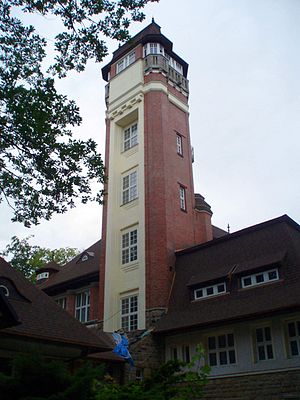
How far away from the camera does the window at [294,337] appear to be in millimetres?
16078

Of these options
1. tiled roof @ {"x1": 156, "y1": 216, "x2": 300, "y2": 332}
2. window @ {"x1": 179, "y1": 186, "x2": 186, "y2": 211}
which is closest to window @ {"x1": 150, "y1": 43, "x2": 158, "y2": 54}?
window @ {"x1": 179, "y1": 186, "x2": 186, "y2": 211}

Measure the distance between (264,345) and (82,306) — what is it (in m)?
12.6

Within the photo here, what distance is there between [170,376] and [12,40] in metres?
8.89

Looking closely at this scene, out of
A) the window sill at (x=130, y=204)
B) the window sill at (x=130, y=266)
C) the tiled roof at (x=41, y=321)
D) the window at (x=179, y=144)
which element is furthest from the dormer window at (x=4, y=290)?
the window at (x=179, y=144)

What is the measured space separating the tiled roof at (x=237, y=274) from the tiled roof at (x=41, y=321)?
16.8 ft

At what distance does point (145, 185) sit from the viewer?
82.5 feet

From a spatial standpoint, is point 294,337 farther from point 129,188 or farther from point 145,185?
point 129,188

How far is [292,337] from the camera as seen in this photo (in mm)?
16359

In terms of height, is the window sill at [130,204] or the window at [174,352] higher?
the window sill at [130,204]

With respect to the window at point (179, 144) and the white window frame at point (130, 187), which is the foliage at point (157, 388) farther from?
the window at point (179, 144)

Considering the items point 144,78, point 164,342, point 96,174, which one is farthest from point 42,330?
point 144,78

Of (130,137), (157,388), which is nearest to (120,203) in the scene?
(130,137)

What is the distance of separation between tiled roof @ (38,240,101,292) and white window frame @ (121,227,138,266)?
2.10 m

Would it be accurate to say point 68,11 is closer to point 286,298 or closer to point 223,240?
point 286,298
